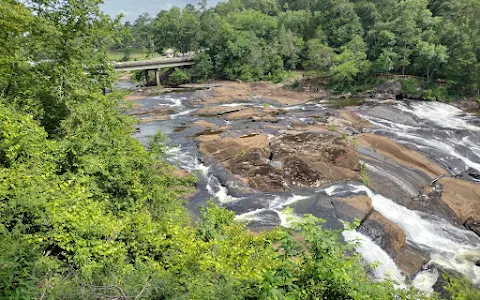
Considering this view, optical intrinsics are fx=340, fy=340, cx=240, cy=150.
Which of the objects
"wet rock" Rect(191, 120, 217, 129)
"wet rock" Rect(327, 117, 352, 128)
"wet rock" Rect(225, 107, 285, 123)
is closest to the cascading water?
"wet rock" Rect(327, 117, 352, 128)

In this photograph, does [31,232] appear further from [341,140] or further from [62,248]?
[341,140]

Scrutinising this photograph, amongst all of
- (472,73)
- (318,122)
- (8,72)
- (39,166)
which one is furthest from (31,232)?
(472,73)

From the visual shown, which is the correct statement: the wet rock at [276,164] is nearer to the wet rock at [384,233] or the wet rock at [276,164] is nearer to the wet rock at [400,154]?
the wet rock at [384,233]

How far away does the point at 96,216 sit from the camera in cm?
830

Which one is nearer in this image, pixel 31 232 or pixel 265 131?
pixel 31 232

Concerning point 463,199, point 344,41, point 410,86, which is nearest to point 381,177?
point 463,199

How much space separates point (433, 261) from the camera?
1627 cm

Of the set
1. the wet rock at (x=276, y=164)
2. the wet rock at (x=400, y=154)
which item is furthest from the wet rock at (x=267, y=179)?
the wet rock at (x=400, y=154)

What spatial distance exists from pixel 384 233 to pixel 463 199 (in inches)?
292

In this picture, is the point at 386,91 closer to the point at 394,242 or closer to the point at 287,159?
the point at 287,159

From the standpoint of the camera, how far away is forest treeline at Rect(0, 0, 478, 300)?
6.82m

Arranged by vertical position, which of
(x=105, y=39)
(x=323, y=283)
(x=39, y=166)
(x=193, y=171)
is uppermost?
(x=105, y=39)

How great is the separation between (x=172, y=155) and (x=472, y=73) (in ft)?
129

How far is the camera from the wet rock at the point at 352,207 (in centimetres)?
1833
